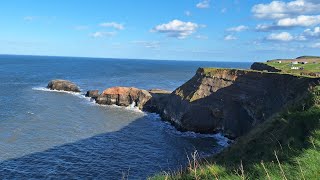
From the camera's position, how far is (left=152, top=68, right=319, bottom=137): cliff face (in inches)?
2138

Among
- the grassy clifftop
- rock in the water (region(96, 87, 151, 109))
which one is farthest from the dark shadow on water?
rock in the water (region(96, 87, 151, 109))

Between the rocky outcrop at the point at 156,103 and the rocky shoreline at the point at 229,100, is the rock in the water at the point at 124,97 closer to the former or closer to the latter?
the rocky outcrop at the point at 156,103

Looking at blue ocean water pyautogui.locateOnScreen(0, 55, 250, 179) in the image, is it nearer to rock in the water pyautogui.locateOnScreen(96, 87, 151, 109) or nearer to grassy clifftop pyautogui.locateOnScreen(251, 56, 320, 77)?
rock in the water pyautogui.locateOnScreen(96, 87, 151, 109)

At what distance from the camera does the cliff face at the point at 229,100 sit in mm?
54312

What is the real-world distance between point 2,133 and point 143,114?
30.4 metres

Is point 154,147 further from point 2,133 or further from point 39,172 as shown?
point 2,133

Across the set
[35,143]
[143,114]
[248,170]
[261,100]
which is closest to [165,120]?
[143,114]

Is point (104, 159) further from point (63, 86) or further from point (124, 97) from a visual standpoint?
point (63, 86)

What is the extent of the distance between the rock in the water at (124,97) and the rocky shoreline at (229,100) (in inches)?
416

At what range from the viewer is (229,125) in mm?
59594

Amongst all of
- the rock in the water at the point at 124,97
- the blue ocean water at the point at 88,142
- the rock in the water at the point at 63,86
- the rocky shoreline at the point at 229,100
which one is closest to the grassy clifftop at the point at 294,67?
the rocky shoreline at the point at 229,100

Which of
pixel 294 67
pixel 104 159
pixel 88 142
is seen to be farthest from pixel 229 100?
pixel 104 159

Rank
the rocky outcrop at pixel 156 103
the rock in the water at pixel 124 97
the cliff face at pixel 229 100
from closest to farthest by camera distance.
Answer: the cliff face at pixel 229 100, the rocky outcrop at pixel 156 103, the rock in the water at pixel 124 97

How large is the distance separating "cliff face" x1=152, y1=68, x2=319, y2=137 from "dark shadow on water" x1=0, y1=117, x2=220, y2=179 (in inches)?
315
